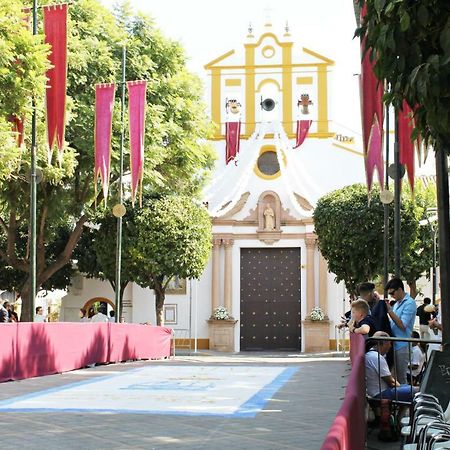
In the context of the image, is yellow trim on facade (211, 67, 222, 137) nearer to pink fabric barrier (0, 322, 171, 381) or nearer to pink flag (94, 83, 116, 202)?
pink fabric barrier (0, 322, 171, 381)

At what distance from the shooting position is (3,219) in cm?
3481

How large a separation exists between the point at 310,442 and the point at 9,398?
20.5 ft

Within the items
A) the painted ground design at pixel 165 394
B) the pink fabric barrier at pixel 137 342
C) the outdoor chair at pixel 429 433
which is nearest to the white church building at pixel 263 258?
the pink fabric barrier at pixel 137 342

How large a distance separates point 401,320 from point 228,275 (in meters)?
31.9

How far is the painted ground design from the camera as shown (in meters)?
12.2

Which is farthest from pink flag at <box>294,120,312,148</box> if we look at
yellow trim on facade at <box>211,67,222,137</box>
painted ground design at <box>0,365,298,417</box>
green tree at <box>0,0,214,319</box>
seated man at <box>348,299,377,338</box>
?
seated man at <box>348,299,377,338</box>

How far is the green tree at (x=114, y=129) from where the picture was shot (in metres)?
29.1

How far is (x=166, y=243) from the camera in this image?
120ft

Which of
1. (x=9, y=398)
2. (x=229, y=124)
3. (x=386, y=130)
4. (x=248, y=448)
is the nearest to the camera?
(x=248, y=448)

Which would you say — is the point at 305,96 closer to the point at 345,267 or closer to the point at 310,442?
the point at 345,267

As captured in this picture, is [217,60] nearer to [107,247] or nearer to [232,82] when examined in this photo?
[232,82]

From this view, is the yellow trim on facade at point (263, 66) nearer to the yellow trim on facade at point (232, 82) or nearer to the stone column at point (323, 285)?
the yellow trim on facade at point (232, 82)

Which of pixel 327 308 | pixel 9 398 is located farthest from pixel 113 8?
pixel 9 398

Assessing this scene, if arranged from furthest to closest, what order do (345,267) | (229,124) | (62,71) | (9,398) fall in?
(229,124)
(345,267)
(62,71)
(9,398)
